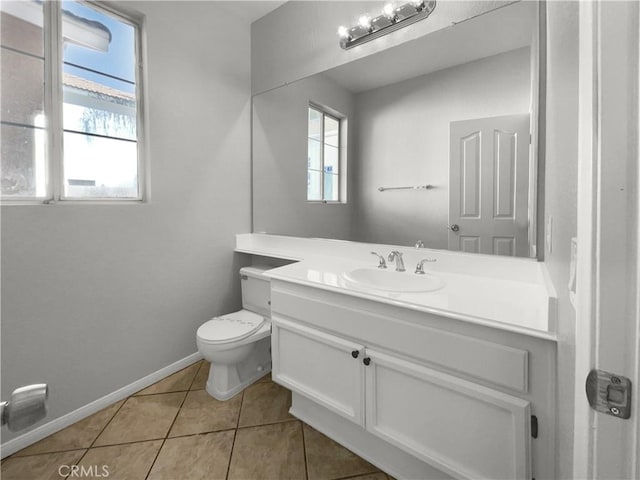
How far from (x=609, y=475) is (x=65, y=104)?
2.31 meters

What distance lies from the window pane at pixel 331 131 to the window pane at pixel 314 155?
3.4 inches

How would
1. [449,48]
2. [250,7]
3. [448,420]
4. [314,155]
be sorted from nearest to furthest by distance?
[448,420] < [449,48] < [314,155] < [250,7]

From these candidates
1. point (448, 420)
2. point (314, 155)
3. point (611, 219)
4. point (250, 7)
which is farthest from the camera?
point (250, 7)

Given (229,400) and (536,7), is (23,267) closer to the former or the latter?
(229,400)

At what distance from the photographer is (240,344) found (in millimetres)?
1750

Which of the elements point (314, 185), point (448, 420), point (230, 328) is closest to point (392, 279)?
point (448, 420)

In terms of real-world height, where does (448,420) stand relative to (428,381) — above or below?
below

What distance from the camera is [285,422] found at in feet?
5.30

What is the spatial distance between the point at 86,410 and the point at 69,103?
5.43 feet

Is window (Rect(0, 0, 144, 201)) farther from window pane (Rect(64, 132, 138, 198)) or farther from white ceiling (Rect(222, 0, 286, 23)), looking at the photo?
white ceiling (Rect(222, 0, 286, 23))

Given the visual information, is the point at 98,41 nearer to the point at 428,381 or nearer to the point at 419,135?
the point at 419,135

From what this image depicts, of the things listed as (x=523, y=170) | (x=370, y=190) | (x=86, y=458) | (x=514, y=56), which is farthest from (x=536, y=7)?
(x=86, y=458)

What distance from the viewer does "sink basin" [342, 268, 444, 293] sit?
1.42 meters

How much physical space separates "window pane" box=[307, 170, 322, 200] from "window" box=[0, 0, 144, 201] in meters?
1.08
